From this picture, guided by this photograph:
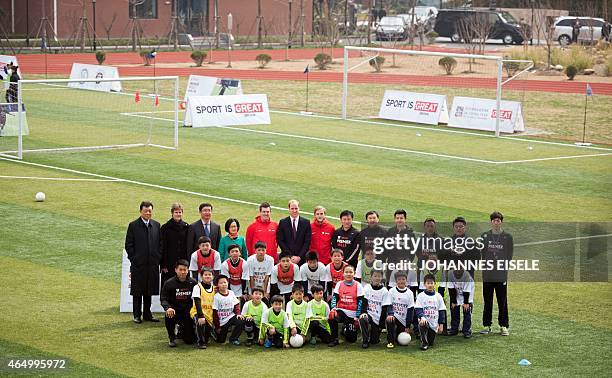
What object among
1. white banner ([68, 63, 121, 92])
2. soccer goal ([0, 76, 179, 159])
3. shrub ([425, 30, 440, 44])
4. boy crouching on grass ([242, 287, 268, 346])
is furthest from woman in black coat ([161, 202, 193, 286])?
shrub ([425, 30, 440, 44])

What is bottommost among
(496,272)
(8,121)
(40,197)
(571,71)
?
(40,197)

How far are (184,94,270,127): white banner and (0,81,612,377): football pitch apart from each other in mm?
775

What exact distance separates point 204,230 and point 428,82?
118 ft

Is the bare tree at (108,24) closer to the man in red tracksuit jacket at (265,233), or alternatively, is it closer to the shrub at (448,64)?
the shrub at (448,64)

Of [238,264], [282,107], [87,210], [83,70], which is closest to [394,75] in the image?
[282,107]

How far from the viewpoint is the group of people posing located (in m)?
14.3

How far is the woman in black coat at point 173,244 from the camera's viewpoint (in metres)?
15.5

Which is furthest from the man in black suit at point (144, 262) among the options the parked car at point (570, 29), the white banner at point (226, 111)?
the parked car at point (570, 29)

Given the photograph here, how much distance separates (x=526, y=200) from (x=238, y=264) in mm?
11378

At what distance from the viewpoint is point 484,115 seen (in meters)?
37.4

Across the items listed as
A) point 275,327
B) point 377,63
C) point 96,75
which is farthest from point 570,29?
point 275,327

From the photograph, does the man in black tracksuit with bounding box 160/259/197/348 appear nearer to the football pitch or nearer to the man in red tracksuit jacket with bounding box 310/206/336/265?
Result: the football pitch

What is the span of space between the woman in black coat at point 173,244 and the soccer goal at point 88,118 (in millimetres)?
12593

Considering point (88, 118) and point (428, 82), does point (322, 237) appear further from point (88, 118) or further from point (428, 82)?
point (428, 82)
